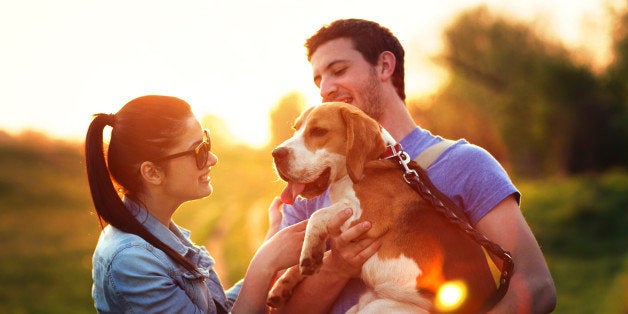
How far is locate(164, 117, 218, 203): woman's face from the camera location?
3400 mm

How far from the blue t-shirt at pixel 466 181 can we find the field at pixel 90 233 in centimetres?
441

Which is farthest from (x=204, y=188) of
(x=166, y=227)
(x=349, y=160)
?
(x=349, y=160)

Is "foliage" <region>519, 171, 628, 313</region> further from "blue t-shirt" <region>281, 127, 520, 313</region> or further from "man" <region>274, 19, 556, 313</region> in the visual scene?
"blue t-shirt" <region>281, 127, 520, 313</region>

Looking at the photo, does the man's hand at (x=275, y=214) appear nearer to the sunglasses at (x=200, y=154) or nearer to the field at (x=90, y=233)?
the sunglasses at (x=200, y=154)

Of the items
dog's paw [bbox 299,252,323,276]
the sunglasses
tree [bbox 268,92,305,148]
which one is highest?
the sunglasses

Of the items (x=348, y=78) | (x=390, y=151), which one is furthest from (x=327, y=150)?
(x=348, y=78)

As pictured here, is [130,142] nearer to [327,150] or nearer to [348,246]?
[327,150]

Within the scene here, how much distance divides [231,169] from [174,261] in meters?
61.4

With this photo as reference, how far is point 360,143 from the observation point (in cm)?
355

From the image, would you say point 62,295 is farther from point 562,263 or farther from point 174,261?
point 562,263

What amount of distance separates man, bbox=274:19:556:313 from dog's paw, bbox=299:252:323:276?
90 millimetres

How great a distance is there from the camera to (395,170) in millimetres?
3617

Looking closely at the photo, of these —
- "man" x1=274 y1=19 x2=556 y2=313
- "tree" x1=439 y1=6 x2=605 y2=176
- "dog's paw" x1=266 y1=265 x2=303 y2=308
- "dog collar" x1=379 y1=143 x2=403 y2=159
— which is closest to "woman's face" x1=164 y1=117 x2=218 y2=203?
"man" x1=274 y1=19 x2=556 y2=313

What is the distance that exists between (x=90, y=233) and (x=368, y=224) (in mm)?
3972
